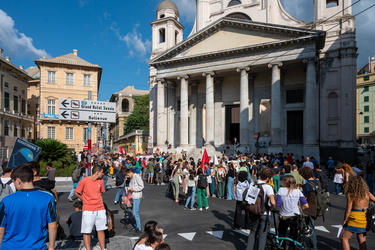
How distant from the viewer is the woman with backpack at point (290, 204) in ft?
18.3

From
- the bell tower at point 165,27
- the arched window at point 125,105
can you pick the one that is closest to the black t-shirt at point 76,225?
the bell tower at point 165,27

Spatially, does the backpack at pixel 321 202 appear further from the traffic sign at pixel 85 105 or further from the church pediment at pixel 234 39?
the church pediment at pixel 234 39

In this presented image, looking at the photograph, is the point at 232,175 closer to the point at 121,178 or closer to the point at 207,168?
the point at 207,168

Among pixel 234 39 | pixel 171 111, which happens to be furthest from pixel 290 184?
pixel 171 111

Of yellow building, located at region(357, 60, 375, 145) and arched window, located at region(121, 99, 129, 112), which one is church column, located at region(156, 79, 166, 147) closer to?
arched window, located at region(121, 99, 129, 112)

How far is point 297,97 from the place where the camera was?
2859 centimetres

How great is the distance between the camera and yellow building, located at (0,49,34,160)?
3463 centimetres

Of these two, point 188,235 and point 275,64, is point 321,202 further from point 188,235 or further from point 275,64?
point 275,64

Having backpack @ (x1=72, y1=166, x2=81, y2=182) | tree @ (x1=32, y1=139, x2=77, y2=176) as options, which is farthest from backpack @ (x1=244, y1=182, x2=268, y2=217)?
tree @ (x1=32, y1=139, x2=77, y2=176)

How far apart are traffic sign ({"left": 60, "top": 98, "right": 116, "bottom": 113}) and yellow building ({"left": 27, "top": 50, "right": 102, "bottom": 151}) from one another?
104ft

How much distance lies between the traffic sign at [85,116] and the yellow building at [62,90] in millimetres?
31850

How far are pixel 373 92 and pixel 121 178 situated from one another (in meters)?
68.7

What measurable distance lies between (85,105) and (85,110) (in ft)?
0.66

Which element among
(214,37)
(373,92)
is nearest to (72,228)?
(214,37)
